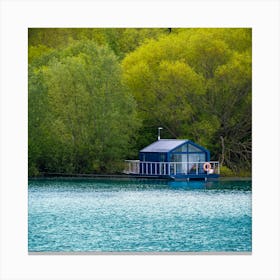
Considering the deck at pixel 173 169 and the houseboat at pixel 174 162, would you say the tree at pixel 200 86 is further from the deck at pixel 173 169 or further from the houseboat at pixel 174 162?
the deck at pixel 173 169

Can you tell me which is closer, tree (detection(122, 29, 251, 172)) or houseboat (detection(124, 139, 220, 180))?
houseboat (detection(124, 139, 220, 180))

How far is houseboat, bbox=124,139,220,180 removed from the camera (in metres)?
19.5

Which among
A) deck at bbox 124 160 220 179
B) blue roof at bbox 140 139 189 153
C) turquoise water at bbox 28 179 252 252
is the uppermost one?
blue roof at bbox 140 139 189 153

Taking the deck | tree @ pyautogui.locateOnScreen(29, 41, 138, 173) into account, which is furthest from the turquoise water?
tree @ pyautogui.locateOnScreen(29, 41, 138, 173)

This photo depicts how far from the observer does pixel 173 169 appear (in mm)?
20875

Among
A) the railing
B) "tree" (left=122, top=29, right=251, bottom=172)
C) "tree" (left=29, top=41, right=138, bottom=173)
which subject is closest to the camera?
the railing

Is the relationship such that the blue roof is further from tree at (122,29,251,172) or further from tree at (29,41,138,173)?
tree at (29,41,138,173)

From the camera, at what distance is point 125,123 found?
798 inches

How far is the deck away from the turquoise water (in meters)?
0.24

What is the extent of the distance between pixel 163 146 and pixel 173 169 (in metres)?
A: 0.91

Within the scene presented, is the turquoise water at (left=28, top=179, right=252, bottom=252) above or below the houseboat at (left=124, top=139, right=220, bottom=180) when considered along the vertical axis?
below

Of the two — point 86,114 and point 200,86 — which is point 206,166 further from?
point 86,114
